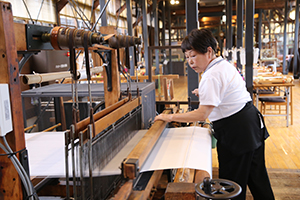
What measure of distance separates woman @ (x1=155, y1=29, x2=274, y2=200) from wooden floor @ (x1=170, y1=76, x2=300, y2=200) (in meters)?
0.70

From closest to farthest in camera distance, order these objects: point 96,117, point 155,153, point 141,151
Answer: point 141,151
point 96,117
point 155,153

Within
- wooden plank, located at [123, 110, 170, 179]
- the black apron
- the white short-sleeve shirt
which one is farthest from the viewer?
the black apron

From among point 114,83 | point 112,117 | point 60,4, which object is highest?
point 60,4

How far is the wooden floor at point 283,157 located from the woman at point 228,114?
0.70 m

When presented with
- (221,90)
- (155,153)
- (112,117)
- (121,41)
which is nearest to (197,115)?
(221,90)

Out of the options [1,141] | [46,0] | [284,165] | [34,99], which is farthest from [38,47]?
[46,0]

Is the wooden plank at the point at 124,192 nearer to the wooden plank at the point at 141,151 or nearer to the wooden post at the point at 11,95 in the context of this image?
the wooden plank at the point at 141,151

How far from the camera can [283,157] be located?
3.38 m

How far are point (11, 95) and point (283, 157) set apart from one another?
3181 millimetres

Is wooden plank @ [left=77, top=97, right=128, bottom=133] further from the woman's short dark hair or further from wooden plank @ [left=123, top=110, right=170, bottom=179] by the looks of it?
the woman's short dark hair

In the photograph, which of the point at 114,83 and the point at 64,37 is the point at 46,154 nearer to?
the point at 114,83

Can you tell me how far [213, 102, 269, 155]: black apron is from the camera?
1.70 metres

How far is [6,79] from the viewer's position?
96cm

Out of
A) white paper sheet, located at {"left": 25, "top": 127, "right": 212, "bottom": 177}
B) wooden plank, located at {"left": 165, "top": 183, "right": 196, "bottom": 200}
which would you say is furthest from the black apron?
wooden plank, located at {"left": 165, "top": 183, "right": 196, "bottom": 200}
